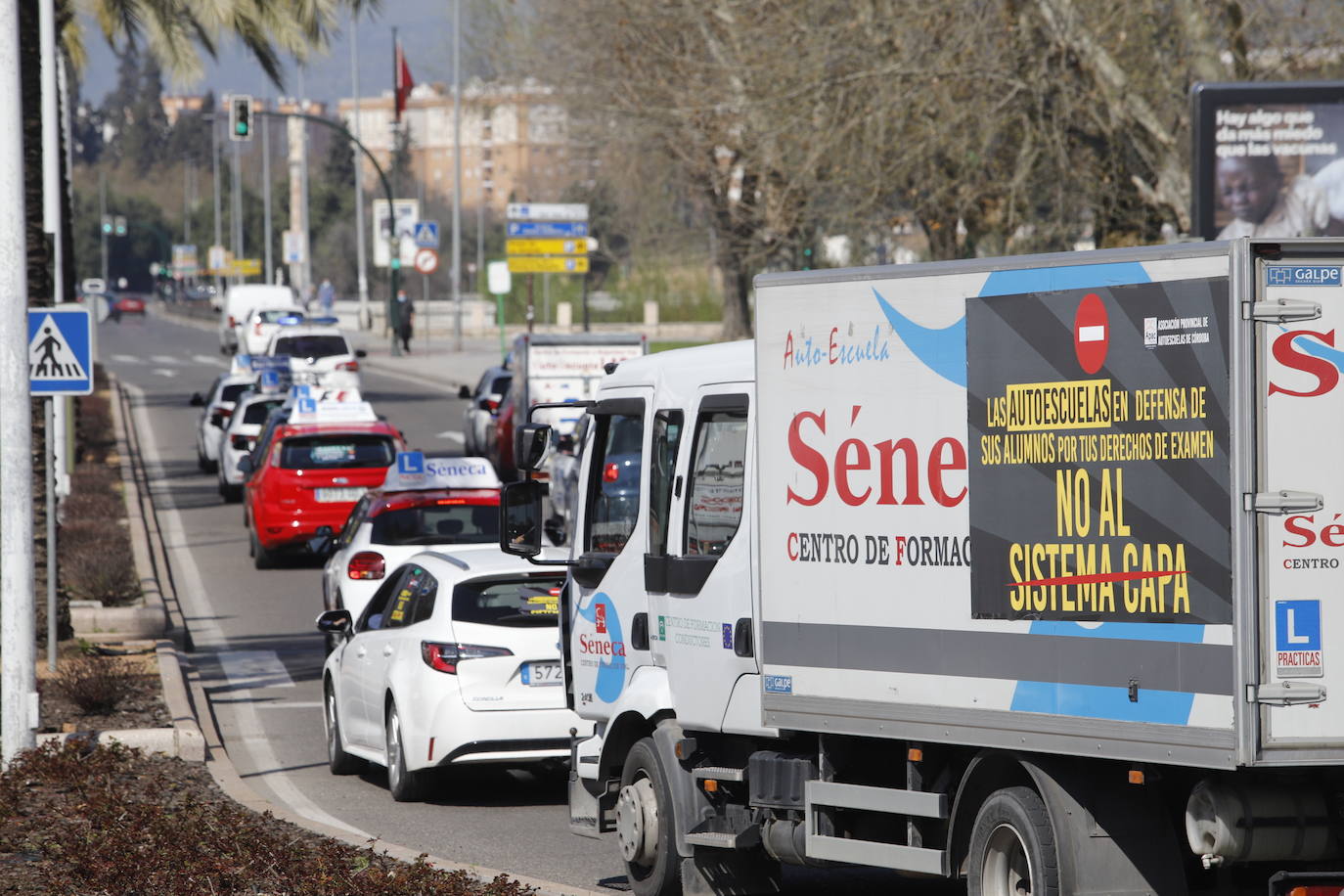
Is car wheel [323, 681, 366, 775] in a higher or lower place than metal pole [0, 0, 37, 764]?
lower

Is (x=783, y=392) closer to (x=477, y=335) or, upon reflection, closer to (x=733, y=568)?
(x=733, y=568)

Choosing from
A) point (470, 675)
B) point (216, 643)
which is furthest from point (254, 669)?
point (470, 675)

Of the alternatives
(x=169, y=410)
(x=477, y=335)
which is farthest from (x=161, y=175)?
(x=169, y=410)

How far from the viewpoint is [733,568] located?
26.6 ft

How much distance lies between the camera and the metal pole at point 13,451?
12.0 metres

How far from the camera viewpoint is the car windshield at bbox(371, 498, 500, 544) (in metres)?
17.0

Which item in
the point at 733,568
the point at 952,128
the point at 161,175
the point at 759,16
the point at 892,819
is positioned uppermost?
the point at 161,175

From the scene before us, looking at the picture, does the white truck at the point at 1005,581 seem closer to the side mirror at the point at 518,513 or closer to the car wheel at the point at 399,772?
the side mirror at the point at 518,513

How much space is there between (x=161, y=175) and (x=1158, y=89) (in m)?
183

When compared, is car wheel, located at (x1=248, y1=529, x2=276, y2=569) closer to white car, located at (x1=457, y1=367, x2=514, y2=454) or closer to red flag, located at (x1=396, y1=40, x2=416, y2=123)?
white car, located at (x1=457, y1=367, x2=514, y2=454)

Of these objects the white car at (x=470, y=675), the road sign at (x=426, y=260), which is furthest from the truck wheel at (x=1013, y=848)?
the road sign at (x=426, y=260)

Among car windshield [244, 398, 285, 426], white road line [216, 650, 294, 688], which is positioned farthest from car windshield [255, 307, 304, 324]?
white road line [216, 650, 294, 688]

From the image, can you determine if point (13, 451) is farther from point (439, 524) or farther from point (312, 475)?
point (312, 475)

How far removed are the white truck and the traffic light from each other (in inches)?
1696
